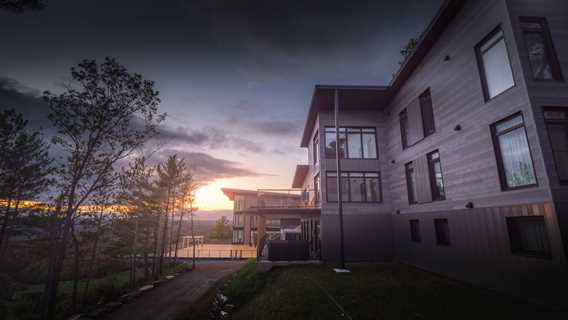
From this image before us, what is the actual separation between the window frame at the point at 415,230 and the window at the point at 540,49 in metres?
8.21

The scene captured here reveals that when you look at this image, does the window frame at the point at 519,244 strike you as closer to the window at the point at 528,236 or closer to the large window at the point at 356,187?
the window at the point at 528,236

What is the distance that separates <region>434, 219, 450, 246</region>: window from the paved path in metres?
13.2

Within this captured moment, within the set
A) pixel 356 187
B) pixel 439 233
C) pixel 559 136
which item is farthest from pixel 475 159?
pixel 356 187

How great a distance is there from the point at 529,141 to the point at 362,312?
23.0 feet

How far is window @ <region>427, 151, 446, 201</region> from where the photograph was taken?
1059cm

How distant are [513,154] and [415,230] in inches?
281

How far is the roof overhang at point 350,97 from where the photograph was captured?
14.4m

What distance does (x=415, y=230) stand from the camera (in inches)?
498

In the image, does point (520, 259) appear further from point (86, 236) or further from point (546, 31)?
point (86, 236)

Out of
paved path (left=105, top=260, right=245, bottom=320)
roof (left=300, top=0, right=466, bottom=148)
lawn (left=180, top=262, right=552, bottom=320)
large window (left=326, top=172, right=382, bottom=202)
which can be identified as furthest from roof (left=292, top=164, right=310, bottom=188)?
lawn (left=180, top=262, right=552, bottom=320)

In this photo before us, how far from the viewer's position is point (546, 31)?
7.06 metres

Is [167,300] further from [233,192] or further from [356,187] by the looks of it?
[233,192]

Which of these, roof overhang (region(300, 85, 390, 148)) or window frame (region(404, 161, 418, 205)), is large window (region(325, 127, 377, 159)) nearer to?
roof overhang (region(300, 85, 390, 148))

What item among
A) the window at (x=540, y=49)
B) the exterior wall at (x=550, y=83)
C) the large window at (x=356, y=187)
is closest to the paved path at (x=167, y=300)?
the large window at (x=356, y=187)
